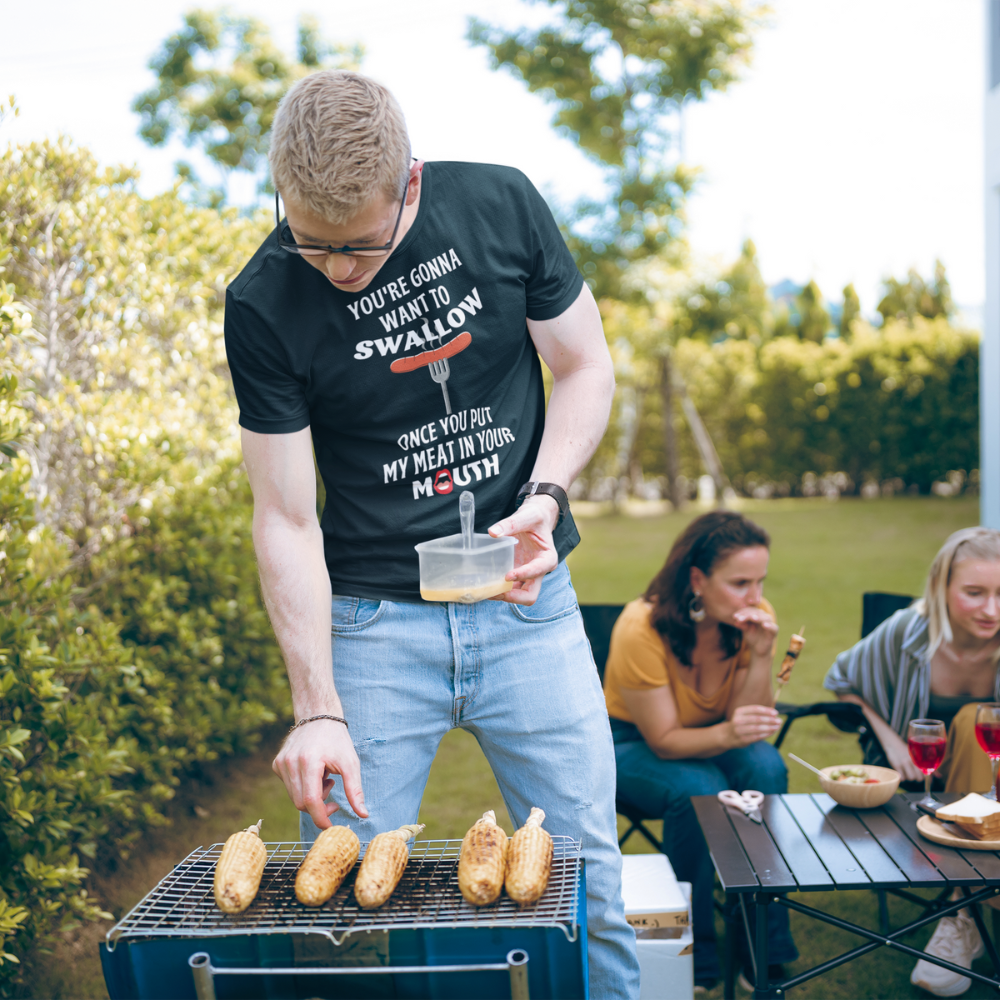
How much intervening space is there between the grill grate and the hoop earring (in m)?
2.08

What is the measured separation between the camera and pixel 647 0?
12.8 m

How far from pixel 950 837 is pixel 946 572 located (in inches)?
44.9

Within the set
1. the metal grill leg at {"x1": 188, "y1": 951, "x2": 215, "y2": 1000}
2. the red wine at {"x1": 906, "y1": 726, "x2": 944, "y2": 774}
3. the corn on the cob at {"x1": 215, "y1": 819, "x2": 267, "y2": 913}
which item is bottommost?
the red wine at {"x1": 906, "y1": 726, "x2": 944, "y2": 774}

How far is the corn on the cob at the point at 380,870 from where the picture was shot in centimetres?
131

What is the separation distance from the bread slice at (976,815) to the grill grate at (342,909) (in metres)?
1.50

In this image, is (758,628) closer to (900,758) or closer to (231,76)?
(900,758)

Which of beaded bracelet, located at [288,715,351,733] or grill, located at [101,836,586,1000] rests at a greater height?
beaded bracelet, located at [288,715,351,733]

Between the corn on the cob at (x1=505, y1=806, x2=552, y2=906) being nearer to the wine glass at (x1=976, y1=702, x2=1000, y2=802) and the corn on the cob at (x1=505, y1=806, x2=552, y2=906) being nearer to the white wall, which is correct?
the wine glass at (x1=976, y1=702, x2=1000, y2=802)

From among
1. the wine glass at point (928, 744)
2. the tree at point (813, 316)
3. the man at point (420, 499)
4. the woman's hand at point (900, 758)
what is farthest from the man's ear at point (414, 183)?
the tree at point (813, 316)

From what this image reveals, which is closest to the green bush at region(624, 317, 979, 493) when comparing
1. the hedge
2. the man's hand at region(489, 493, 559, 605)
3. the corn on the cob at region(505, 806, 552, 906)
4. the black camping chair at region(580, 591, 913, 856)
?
the black camping chair at region(580, 591, 913, 856)

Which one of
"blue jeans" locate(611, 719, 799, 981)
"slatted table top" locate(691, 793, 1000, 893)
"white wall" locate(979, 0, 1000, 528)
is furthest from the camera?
"white wall" locate(979, 0, 1000, 528)

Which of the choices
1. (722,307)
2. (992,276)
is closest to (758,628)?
(992,276)

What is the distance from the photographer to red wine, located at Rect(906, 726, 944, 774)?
2742mm

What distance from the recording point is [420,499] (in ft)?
6.02
